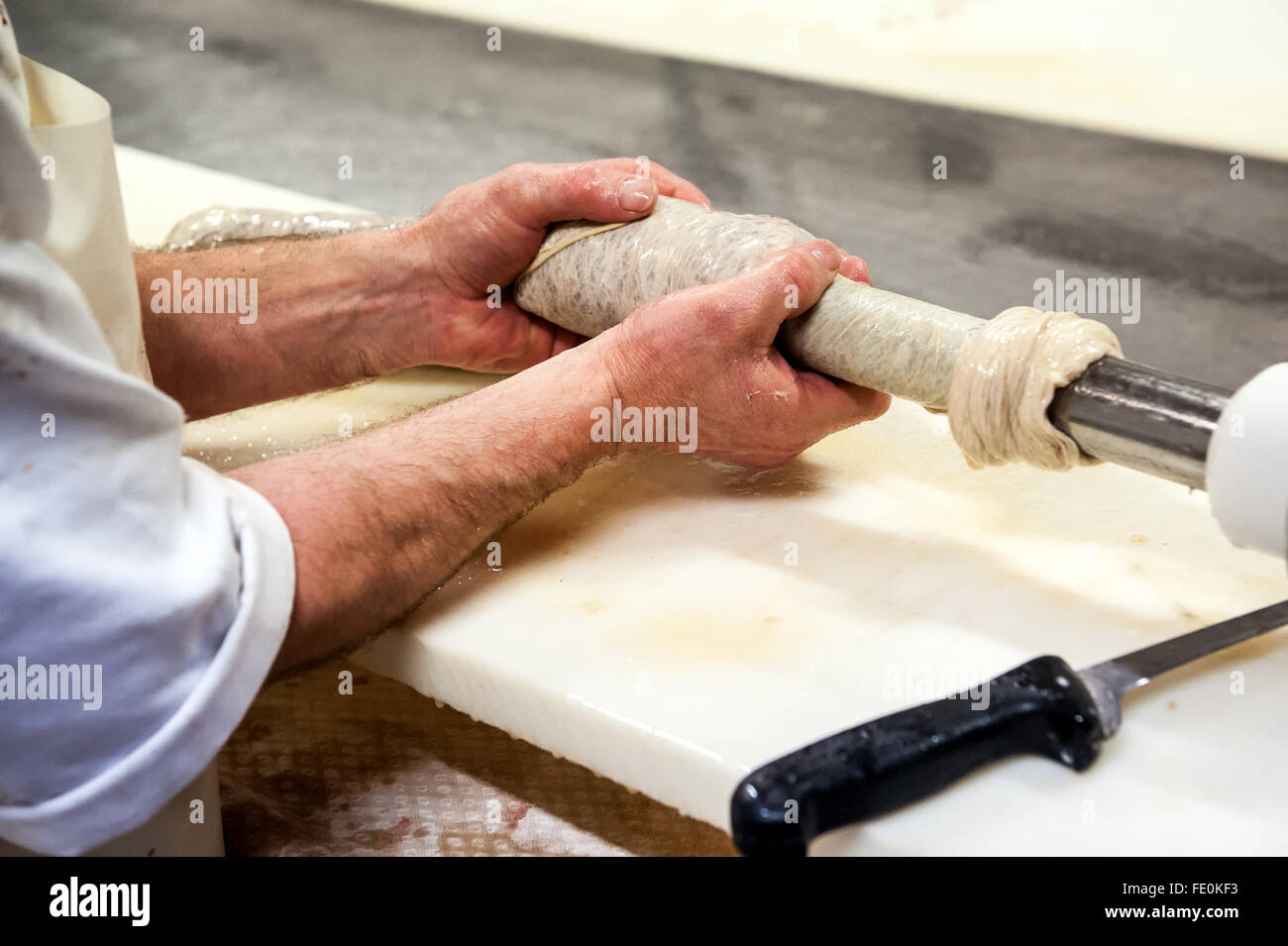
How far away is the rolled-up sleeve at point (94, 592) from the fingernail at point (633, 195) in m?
0.71

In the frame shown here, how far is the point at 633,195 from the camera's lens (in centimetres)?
149

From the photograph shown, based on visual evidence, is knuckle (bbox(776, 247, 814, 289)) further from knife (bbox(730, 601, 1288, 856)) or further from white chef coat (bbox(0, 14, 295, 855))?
white chef coat (bbox(0, 14, 295, 855))

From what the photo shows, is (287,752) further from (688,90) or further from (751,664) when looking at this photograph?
(688,90)

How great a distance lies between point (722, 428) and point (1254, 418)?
565 mm

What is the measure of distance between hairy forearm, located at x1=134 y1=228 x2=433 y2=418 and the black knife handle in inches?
37.4

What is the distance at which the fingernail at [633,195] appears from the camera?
149cm

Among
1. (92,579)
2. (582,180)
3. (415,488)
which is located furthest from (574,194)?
(92,579)

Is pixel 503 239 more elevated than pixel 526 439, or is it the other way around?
pixel 503 239

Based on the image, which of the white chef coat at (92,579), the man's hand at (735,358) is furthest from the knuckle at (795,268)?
the white chef coat at (92,579)

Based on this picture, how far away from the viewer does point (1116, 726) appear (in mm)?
979

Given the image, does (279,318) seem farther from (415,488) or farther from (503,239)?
(415,488)

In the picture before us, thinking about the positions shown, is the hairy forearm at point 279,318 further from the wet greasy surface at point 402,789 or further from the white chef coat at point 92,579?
the white chef coat at point 92,579

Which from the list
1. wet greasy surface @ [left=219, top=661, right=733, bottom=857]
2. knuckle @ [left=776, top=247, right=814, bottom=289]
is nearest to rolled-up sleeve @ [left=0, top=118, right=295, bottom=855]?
wet greasy surface @ [left=219, top=661, right=733, bottom=857]

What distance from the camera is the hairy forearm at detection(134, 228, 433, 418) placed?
1.58 m
